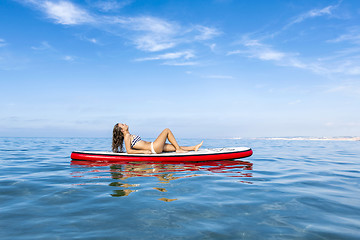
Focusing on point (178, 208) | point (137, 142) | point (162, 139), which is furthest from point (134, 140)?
point (178, 208)

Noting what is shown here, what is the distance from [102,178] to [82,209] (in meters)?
2.46

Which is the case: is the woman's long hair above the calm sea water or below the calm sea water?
above

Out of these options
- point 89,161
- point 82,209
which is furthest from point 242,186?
point 89,161

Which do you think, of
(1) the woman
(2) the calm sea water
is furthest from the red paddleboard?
(2) the calm sea water

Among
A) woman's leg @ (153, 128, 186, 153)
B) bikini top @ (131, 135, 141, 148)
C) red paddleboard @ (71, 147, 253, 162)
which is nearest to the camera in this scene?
red paddleboard @ (71, 147, 253, 162)

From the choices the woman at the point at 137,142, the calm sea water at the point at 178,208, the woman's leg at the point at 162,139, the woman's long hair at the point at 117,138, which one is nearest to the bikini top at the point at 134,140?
the woman at the point at 137,142

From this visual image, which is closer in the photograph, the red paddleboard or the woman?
the red paddleboard

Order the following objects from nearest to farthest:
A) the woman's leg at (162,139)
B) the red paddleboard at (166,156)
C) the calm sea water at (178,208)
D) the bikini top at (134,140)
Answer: the calm sea water at (178,208)
the red paddleboard at (166,156)
the woman's leg at (162,139)
the bikini top at (134,140)

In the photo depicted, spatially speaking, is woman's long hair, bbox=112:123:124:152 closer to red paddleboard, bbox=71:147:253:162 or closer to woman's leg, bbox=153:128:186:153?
red paddleboard, bbox=71:147:253:162

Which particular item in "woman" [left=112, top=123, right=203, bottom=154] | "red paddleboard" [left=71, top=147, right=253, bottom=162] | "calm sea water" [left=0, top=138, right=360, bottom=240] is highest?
"woman" [left=112, top=123, right=203, bottom=154]

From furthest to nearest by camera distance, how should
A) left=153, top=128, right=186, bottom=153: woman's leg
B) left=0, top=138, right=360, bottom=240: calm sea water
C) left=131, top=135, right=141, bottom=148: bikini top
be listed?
left=131, top=135, right=141, bottom=148: bikini top → left=153, top=128, right=186, bottom=153: woman's leg → left=0, top=138, right=360, bottom=240: calm sea water

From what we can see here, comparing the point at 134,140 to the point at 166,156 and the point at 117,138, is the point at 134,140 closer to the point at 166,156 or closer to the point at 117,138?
the point at 117,138

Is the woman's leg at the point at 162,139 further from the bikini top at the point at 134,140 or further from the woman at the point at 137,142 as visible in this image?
the bikini top at the point at 134,140

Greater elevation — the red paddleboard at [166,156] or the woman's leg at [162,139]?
the woman's leg at [162,139]
